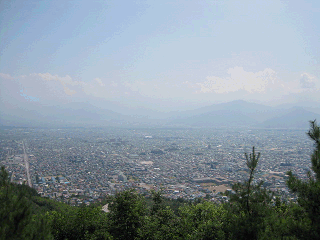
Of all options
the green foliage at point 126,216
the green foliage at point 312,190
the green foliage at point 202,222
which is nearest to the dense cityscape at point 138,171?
the green foliage at point 126,216

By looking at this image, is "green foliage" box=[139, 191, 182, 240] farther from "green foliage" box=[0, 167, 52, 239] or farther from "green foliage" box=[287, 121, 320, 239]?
"green foliage" box=[287, 121, 320, 239]

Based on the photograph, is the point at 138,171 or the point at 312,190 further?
the point at 138,171

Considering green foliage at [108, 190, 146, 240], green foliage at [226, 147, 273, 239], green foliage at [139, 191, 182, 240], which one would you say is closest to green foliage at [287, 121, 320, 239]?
green foliage at [226, 147, 273, 239]

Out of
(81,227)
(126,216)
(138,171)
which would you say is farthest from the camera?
(138,171)

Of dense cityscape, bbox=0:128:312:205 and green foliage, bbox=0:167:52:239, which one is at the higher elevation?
green foliage, bbox=0:167:52:239

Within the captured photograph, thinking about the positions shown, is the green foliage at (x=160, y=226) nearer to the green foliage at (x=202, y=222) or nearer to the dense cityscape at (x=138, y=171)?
the green foliage at (x=202, y=222)

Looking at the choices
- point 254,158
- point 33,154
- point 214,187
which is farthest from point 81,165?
point 254,158

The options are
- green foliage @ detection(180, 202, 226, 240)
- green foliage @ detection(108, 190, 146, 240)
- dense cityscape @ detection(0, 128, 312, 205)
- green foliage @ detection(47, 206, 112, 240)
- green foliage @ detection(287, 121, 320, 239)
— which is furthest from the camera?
dense cityscape @ detection(0, 128, 312, 205)

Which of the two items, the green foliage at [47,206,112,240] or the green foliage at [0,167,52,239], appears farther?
the green foliage at [47,206,112,240]

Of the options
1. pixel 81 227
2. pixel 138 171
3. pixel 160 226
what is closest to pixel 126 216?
pixel 160 226

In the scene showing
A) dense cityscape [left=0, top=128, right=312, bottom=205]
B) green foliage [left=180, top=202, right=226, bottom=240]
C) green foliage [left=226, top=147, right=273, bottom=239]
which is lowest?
dense cityscape [left=0, top=128, right=312, bottom=205]

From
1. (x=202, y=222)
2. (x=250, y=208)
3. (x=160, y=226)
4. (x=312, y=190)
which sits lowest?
(x=160, y=226)

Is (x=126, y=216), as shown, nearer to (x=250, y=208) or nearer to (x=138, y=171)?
(x=250, y=208)

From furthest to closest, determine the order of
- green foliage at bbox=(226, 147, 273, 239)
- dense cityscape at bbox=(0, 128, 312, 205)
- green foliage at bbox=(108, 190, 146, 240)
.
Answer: dense cityscape at bbox=(0, 128, 312, 205) < green foliage at bbox=(108, 190, 146, 240) < green foliage at bbox=(226, 147, 273, 239)
